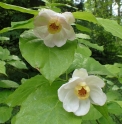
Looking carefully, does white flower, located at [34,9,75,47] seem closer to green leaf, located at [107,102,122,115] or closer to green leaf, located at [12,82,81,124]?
green leaf, located at [12,82,81,124]

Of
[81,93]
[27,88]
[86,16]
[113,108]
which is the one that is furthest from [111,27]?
[113,108]

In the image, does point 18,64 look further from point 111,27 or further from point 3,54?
point 111,27

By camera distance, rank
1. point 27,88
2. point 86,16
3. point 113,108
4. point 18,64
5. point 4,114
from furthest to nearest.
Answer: point 18,64, point 4,114, point 113,108, point 27,88, point 86,16

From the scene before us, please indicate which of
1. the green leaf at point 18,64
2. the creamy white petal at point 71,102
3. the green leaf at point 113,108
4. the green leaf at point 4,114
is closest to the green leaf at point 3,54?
the green leaf at point 18,64

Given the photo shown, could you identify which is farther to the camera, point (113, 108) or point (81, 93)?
point (113, 108)

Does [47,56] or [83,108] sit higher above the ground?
[47,56]

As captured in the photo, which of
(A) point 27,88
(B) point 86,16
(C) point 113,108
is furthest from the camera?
(C) point 113,108

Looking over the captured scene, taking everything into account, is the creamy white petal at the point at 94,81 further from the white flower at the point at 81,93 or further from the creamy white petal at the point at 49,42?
the creamy white petal at the point at 49,42
